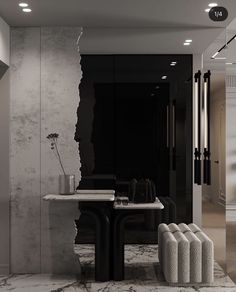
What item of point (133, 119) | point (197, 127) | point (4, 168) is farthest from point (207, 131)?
point (4, 168)

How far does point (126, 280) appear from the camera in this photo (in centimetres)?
454

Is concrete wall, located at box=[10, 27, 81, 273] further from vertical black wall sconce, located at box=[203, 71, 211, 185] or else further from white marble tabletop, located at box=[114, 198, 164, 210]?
vertical black wall sconce, located at box=[203, 71, 211, 185]

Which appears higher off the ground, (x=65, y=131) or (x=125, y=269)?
(x=65, y=131)

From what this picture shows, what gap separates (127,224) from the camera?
4.81 m

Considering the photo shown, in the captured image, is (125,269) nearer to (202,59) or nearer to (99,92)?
(99,92)

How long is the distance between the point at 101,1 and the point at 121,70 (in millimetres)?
975

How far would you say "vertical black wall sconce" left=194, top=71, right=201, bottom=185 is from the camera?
4766 millimetres

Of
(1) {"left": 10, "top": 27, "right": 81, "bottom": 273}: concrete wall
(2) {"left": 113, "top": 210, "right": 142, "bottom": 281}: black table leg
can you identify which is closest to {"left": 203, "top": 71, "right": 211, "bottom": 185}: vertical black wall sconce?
(2) {"left": 113, "top": 210, "right": 142, "bottom": 281}: black table leg

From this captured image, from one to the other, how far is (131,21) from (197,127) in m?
1.22

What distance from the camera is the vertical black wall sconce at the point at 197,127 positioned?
4766 millimetres

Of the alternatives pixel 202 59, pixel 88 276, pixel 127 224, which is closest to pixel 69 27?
pixel 202 59

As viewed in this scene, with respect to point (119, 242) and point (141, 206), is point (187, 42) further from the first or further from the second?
point (119, 242)

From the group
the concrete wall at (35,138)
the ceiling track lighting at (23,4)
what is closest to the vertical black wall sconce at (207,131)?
the concrete wall at (35,138)

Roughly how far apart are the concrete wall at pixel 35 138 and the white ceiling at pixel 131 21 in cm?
28
